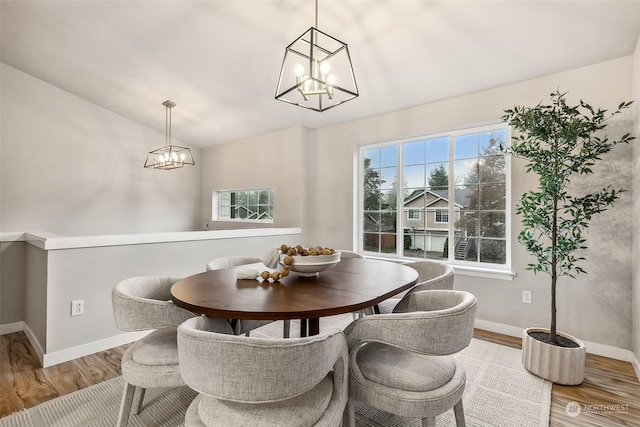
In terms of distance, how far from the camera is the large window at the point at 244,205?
498cm

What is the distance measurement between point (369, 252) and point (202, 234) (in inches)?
81.6

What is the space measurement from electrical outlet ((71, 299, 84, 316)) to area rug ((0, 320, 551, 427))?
69 centimetres

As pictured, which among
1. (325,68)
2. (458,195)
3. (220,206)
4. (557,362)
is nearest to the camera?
(325,68)

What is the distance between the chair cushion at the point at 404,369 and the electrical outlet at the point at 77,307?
236cm

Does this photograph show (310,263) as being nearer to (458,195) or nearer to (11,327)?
(458,195)

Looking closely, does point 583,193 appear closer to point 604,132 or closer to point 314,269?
point 604,132

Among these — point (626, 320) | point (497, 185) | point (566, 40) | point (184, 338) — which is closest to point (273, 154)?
point (497, 185)

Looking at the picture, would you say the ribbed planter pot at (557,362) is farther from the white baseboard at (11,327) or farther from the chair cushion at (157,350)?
the white baseboard at (11,327)

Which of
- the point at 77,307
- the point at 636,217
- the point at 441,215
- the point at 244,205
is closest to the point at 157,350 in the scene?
the point at 77,307

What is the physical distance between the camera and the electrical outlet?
7.98ft

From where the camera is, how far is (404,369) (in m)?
1.29

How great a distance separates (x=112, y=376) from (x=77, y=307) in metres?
0.67

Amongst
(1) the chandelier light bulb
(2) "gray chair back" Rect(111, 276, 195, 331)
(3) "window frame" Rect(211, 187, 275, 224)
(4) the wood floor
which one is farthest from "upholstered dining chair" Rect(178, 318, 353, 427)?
(3) "window frame" Rect(211, 187, 275, 224)

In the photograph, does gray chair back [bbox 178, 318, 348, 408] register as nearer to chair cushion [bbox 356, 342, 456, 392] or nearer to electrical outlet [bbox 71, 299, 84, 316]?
chair cushion [bbox 356, 342, 456, 392]
